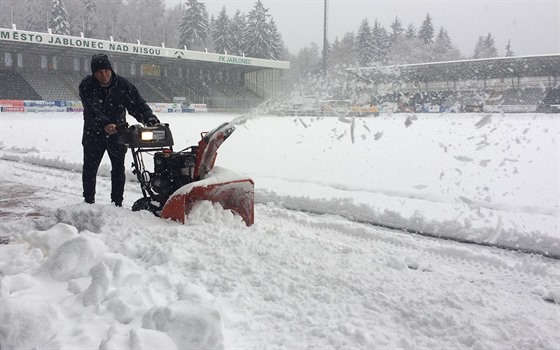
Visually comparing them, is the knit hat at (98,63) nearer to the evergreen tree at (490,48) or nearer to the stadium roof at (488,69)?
the stadium roof at (488,69)

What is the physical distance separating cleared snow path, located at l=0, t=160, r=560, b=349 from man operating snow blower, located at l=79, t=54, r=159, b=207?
85 centimetres

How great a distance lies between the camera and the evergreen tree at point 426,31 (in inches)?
1049

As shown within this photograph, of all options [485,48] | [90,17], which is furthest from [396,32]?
[90,17]

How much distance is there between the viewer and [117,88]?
4.58 metres

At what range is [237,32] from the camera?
180 ft

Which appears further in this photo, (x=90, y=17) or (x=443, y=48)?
(x=90, y=17)

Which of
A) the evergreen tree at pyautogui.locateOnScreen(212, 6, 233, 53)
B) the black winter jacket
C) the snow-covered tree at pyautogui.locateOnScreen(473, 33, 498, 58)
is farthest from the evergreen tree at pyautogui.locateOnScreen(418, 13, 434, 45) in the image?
the evergreen tree at pyautogui.locateOnScreen(212, 6, 233, 53)

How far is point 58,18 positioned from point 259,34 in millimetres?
21795

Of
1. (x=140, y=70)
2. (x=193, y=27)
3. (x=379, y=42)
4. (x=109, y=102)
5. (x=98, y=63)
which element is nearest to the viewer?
(x=98, y=63)

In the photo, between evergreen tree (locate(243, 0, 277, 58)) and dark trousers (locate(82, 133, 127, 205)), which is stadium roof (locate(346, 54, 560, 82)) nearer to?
dark trousers (locate(82, 133, 127, 205))

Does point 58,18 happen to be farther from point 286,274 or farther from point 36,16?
point 286,274

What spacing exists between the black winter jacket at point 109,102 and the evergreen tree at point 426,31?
2464 cm

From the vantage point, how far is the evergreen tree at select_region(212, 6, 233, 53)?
5472 centimetres

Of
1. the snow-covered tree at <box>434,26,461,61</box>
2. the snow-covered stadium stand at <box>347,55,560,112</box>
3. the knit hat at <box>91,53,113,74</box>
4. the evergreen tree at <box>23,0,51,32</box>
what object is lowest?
the knit hat at <box>91,53,113,74</box>
